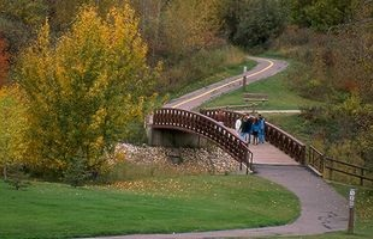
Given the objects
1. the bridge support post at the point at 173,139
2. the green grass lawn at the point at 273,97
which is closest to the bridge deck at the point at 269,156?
the bridge support post at the point at 173,139

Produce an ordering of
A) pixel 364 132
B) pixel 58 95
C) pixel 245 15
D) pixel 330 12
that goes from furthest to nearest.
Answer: pixel 245 15, pixel 330 12, pixel 58 95, pixel 364 132

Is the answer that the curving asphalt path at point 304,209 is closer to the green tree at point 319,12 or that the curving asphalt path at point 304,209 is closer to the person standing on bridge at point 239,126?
the person standing on bridge at point 239,126

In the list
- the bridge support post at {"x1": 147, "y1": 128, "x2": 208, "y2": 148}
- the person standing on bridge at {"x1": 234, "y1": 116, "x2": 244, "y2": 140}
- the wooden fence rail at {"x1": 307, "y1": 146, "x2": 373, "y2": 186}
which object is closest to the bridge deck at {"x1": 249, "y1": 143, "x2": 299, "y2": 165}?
the wooden fence rail at {"x1": 307, "y1": 146, "x2": 373, "y2": 186}

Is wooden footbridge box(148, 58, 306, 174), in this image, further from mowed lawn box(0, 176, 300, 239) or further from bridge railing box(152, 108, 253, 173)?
mowed lawn box(0, 176, 300, 239)

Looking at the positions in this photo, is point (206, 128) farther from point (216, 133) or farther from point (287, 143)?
point (287, 143)

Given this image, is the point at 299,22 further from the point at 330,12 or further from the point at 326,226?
the point at 326,226

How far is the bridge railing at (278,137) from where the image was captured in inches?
1756

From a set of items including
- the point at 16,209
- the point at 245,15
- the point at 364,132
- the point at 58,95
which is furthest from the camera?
the point at 245,15

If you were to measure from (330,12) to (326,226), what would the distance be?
201 feet

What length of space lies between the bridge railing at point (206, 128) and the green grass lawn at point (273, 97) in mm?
9508

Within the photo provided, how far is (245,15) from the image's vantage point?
322 feet

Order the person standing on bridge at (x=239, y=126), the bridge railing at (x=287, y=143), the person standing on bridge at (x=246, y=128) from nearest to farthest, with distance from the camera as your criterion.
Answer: the bridge railing at (x=287, y=143) < the person standing on bridge at (x=246, y=128) < the person standing on bridge at (x=239, y=126)

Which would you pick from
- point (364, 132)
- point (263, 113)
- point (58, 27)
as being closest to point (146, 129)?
point (263, 113)

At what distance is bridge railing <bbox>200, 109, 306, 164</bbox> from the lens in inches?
1756
